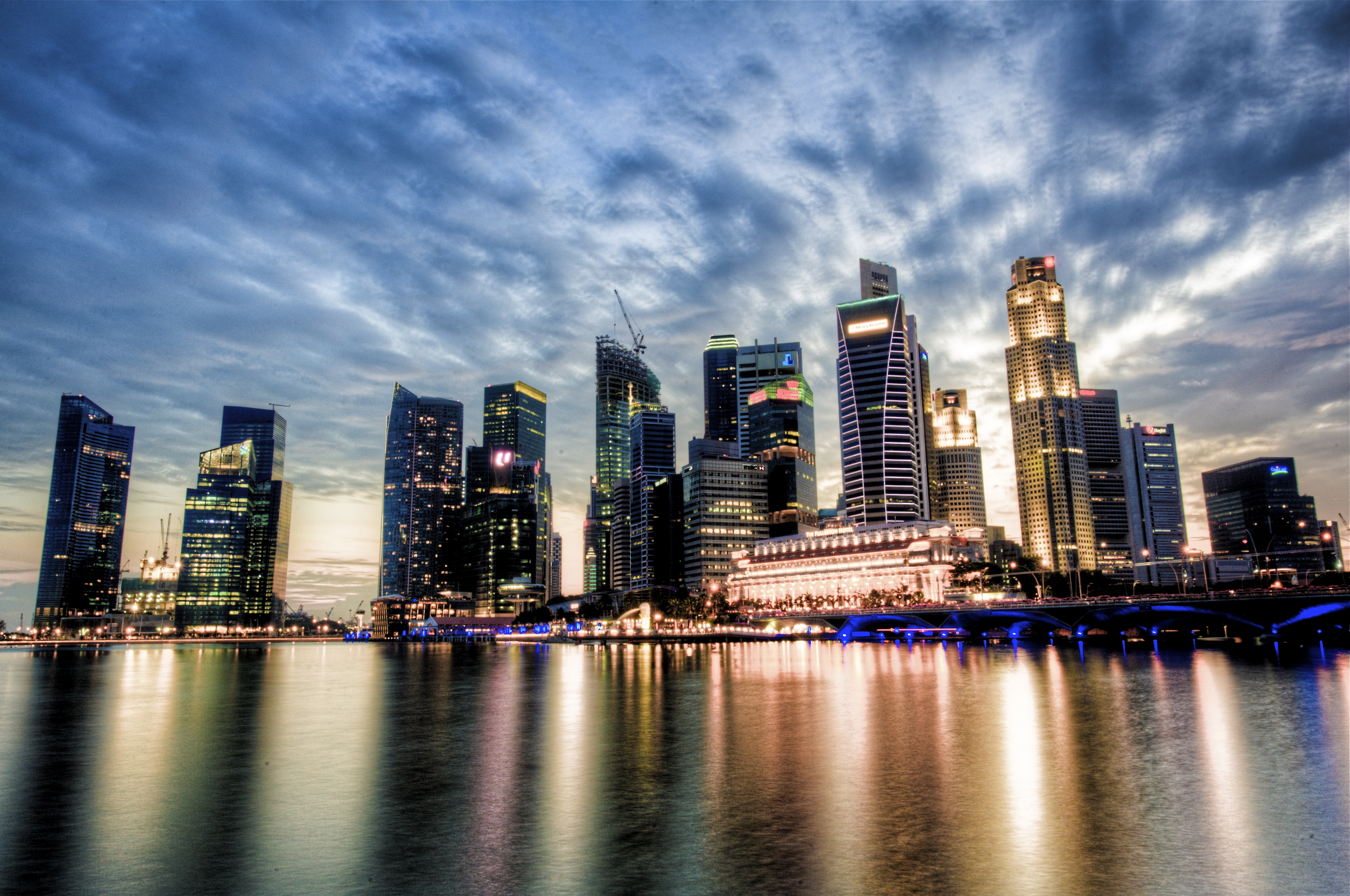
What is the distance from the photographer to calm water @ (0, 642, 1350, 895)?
67.4 feet

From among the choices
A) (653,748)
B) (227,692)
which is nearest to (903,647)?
(227,692)

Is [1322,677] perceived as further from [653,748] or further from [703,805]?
[703,805]

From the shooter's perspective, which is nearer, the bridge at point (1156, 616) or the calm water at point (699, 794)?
the calm water at point (699, 794)

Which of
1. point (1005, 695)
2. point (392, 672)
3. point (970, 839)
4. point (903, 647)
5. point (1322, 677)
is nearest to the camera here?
point (970, 839)

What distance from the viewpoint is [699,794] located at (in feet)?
97.1

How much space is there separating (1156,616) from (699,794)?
15290cm

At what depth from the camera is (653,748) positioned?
40062 mm

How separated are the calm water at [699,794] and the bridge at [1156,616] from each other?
236ft

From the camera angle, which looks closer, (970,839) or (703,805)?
(970,839)

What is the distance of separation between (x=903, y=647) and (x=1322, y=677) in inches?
A: 3587

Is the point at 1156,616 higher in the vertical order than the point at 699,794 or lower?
higher

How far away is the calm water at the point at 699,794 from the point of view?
67.4 feet

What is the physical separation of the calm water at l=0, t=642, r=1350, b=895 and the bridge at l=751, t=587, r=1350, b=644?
7183 centimetres

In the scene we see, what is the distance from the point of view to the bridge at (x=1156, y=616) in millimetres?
127250
